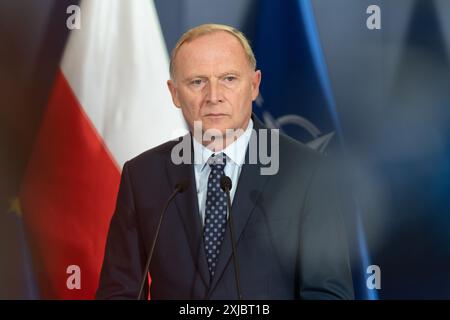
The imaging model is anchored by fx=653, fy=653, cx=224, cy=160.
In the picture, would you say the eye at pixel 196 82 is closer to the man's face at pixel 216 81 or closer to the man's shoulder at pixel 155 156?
the man's face at pixel 216 81

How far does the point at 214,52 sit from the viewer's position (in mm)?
1907

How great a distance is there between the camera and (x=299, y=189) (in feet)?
6.03

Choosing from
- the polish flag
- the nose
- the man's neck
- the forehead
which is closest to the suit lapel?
the man's neck

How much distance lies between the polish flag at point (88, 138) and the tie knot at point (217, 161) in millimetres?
495

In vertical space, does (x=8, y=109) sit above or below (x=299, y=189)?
above

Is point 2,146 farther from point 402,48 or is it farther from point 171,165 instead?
point 402,48

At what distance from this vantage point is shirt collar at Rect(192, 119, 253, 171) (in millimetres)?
1895

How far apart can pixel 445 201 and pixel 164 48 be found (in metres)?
1.14

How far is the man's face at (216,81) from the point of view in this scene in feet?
6.24

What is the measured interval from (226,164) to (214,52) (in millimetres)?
329

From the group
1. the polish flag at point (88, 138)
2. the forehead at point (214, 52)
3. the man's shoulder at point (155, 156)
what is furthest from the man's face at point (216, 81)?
the polish flag at point (88, 138)

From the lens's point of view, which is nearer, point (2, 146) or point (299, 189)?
point (299, 189)
